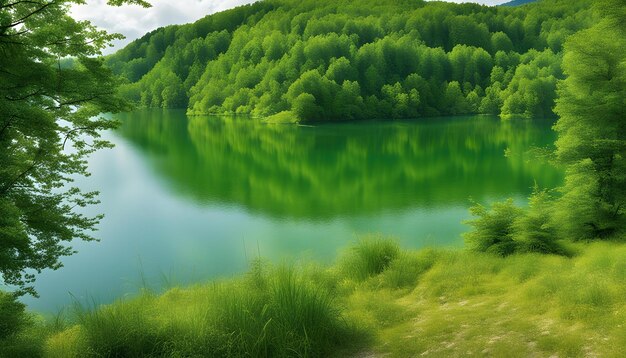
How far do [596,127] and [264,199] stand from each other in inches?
680

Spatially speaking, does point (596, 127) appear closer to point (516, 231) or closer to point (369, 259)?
point (516, 231)

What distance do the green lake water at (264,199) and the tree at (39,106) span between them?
12.4 ft

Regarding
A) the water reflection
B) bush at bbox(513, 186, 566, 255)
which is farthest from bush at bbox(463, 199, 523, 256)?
the water reflection

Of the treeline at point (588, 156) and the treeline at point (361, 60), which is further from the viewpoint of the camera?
the treeline at point (361, 60)

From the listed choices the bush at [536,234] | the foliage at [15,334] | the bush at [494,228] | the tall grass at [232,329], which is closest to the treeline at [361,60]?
the bush at [494,228]

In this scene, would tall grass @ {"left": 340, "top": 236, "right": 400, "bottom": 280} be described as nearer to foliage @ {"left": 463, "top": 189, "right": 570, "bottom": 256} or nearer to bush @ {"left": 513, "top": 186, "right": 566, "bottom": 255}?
foliage @ {"left": 463, "top": 189, "right": 570, "bottom": 256}

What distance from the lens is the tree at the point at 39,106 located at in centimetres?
723

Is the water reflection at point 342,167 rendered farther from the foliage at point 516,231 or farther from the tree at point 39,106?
the tree at point 39,106

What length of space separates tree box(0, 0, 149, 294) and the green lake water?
379 centimetres

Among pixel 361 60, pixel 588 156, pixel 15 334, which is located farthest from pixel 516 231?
pixel 361 60

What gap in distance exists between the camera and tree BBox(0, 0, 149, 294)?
23.7 ft

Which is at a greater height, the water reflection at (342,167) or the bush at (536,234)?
the bush at (536,234)

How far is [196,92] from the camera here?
118000mm

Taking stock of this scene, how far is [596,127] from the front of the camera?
11414 mm
